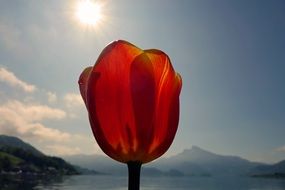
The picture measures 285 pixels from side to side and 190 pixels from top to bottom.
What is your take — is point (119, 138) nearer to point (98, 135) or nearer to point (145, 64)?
point (98, 135)

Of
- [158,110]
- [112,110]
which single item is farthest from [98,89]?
[158,110]

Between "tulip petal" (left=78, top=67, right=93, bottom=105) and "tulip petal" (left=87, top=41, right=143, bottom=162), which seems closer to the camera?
"tulip petal" (left=87, top=41, right=143, bottom=162)

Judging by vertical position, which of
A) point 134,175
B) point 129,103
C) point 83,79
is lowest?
point 134,175

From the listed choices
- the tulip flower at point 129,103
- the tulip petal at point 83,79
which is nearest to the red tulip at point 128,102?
the tulip flower at point 129,103

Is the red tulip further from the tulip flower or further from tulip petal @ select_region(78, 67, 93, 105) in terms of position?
tulip petal @ select_region(78, 67, 93, 105)

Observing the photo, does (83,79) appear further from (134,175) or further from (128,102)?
(134,175)

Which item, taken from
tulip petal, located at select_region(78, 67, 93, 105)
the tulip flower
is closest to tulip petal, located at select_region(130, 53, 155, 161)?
the tulip flower

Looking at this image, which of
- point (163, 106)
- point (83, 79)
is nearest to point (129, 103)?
point (163, 106)

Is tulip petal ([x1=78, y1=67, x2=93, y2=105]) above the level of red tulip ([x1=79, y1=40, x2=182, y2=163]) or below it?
above

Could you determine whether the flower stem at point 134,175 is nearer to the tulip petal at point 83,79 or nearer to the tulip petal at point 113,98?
the tulip petal at point 113,98
